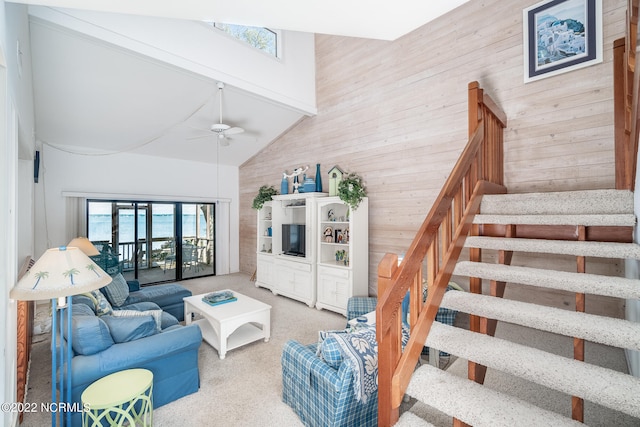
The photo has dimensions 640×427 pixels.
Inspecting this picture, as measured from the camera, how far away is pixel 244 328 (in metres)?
3.53

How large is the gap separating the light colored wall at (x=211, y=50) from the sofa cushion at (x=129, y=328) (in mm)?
2932

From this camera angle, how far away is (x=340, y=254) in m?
4.66

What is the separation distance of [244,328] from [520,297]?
3089mm

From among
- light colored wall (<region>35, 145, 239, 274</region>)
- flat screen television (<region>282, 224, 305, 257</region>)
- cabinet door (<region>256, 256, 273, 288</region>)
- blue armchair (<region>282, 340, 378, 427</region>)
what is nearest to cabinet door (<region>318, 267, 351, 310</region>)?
flat screen television (<region>282, 224, 305, 257</region>)

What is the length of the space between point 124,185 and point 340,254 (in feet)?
14.0

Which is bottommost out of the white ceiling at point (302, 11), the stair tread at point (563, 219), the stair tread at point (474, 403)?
the stair tread at point (474, 403)

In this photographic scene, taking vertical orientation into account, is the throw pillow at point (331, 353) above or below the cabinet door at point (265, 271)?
above

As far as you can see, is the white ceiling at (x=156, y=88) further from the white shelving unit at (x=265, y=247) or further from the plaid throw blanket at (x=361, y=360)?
the plaid throw blanket at (x=361, y=360)

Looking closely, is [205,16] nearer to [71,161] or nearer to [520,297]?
[520,297]

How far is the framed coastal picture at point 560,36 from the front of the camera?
8.53ft

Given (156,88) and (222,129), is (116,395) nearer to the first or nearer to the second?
(222,129)

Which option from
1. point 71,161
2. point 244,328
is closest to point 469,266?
point 244,328

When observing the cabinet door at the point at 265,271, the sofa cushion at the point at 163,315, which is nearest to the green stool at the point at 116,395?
the sofa cushion at the point at 163,315

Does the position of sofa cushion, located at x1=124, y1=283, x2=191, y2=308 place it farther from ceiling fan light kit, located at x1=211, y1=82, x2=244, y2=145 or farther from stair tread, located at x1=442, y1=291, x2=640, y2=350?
stair tread, located at x1=442, y1=291, x2=640, y2=350
